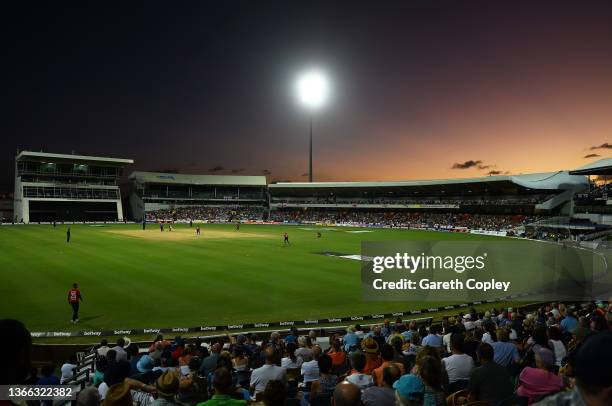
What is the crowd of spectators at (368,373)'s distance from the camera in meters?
2.40

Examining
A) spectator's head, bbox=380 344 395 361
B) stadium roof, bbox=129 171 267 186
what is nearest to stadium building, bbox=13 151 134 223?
stadium roof, bbox=129 171 267 186

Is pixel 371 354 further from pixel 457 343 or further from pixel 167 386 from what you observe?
pixel 167 386

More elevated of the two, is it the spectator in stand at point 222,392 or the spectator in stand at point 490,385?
the spectator in stand at point 222,392

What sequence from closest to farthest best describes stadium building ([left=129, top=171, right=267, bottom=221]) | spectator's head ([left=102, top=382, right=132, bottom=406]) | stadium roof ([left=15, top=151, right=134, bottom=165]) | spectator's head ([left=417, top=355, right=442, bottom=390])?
spectator's head ([left=102, top=382, right=132, bottom=406]) < spectator's head ([left=417, top=355, right=442, bottom=390]) < stadium roof ([left=15, top=151, right=134, bottom=165]) < stadium building ([left=129, top=171, right=267, bottom=221])

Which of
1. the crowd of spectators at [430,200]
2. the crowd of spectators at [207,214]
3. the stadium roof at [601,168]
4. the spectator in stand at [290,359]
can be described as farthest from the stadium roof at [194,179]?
the spectator in stand at [290,359]

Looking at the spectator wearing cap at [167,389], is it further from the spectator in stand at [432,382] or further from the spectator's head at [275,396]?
the spectator in stand at [432,382]

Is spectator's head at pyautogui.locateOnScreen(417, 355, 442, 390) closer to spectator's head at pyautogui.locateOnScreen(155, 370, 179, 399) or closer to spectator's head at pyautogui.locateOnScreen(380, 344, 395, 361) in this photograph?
spectator's head at pyautogui.locateOnScreen(380, 344, 395, 361)

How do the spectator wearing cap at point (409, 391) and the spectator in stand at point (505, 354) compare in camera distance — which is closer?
the spectator wearing cap at point (409, 391)

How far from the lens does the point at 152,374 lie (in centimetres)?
841

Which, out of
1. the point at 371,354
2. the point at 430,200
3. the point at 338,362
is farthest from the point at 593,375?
the point at 430,200

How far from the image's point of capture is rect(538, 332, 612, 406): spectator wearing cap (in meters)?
1.80

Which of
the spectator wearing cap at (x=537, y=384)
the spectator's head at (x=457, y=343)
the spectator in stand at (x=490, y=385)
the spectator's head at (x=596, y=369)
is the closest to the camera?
the spectator's head at (x=596, y=369)

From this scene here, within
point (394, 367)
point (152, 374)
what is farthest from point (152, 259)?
point (394, 367)

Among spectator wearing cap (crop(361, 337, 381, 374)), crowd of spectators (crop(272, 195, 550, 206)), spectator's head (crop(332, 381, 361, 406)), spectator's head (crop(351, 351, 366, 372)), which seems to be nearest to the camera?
spectator's head (crop(332, 381, 361, 406))
